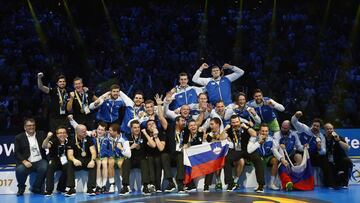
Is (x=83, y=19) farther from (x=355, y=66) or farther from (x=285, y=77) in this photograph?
(x=355, y=66)

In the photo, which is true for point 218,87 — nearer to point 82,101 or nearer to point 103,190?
point 82,101

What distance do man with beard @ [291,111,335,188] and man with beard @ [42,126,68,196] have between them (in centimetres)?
487

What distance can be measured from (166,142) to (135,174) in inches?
36.7

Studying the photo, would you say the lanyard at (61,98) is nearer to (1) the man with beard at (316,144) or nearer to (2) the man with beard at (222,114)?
(2) the man with beard at (222,114)

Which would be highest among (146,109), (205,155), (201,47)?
(201,47)

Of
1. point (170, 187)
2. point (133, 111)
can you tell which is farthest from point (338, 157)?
point (133, 111)

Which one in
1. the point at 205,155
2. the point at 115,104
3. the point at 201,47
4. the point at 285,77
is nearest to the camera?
the point at 205,155

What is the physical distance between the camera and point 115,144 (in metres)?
10.1

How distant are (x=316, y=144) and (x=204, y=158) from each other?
2.44 metres

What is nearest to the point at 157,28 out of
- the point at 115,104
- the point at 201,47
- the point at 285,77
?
the point at 201,47

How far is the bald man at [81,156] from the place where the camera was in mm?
9844

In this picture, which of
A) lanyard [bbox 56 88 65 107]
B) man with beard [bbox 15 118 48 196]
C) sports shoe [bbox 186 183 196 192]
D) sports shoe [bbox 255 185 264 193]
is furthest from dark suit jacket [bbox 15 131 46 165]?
sports shoe [bbox 255 185 264 193]

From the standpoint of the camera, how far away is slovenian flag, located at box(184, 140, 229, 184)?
32.8ft

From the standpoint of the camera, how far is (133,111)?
10781 mm
